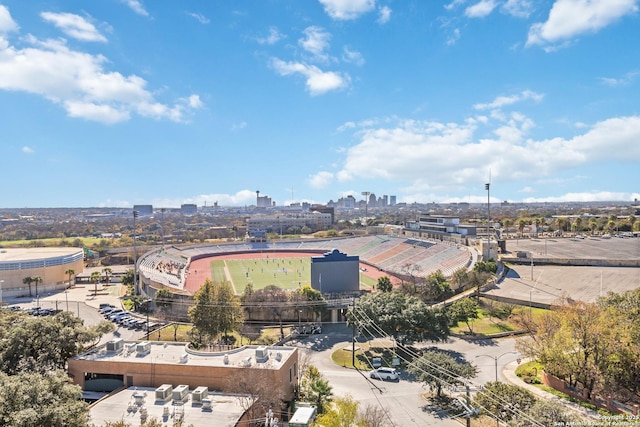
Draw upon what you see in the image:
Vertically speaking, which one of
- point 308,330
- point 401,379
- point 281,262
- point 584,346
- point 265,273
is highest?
point 584,346

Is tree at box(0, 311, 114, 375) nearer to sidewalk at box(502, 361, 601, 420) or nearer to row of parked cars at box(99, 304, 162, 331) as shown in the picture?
row of parked cars at box(99, 304, 162, 331)

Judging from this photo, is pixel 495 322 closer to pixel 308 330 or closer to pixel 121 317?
pixel 308 330

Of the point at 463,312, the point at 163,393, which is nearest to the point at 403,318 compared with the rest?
the point at 463,312

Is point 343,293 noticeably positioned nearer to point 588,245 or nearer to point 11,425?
point 11,425

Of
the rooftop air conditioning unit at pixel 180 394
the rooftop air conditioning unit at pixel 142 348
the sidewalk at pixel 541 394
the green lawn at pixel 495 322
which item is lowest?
the sidewalk at pixel 541 394

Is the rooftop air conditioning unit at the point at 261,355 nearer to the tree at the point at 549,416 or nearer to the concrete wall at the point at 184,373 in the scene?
the concrete wall at the point at 184,373

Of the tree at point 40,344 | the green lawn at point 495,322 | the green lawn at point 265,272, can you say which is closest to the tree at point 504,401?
the green lawn at point 495,322

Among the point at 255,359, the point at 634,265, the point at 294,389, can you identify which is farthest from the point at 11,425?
the point at 634,265
